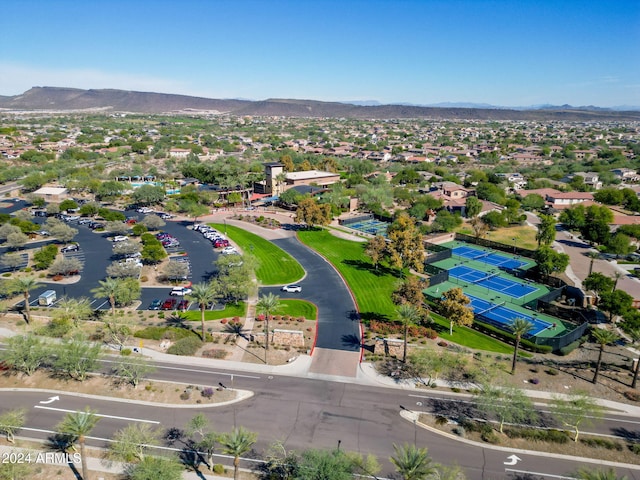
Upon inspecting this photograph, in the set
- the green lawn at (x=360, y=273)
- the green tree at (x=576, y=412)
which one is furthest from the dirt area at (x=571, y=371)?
the green lawn at (x=360, y=273)

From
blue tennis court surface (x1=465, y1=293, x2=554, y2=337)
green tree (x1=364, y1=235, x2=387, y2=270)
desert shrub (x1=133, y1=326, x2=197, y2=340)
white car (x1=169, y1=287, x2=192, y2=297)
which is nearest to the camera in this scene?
desert shrub (x1=133, y1=326, x2=197, y2=340)

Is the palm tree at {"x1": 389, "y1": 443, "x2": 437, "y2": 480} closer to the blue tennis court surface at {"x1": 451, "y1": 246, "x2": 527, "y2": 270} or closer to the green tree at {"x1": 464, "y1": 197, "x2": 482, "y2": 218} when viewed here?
the blue tennis court surface at {"x1": 451, "y1": 246, "x2": 527, "y2": 270}

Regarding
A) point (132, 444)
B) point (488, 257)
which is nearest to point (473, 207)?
point (488, 257)

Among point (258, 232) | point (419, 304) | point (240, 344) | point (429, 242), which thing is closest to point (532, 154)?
point (429, 242)

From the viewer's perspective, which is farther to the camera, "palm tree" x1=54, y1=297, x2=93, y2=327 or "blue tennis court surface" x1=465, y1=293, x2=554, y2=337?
"blue tennis court surface" x1=465, y1=293, x2=554, y2=337

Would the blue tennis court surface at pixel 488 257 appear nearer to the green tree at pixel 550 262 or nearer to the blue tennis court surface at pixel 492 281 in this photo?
the blue tennis court surface at pixel 492 281

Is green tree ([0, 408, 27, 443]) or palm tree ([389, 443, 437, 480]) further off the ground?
palm tree ([389, 443, 437, 480])

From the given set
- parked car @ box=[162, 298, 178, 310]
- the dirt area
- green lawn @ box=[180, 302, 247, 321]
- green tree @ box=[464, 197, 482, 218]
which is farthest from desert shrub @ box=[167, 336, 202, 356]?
green tree @ box=[464, 197, 482, 218]
